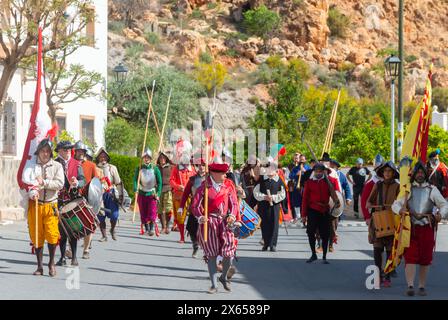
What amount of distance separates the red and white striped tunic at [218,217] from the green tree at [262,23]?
273 ft

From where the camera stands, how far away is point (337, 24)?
4058 inches

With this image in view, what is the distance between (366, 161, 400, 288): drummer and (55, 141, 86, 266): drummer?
13.5 ft

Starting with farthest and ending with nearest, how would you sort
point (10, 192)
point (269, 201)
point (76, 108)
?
1. point (76, 108)
2. point (10, 192)
3. point (269, 201)

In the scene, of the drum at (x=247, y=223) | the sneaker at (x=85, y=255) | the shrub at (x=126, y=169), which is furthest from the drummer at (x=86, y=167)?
the shrub at (x=126, y=169)

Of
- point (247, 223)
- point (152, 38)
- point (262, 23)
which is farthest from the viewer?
point (262, 23)

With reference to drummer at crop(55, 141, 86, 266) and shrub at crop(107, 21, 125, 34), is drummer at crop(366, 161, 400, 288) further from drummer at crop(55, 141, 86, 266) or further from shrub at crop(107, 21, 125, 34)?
shrub at crop(107, 21, 125, 34)

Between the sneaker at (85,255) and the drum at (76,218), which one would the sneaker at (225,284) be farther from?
the sneaker at (85,255)

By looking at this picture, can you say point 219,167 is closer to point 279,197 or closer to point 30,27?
point 279,197

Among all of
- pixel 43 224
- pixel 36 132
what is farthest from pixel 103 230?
pixel 43 224

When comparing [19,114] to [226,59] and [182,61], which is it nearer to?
[182,61]

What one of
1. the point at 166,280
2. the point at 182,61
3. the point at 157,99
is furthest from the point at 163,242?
the point at 182,61

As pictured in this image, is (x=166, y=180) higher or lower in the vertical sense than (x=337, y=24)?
lower

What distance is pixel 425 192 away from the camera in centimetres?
1254

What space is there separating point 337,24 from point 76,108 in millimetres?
69051
